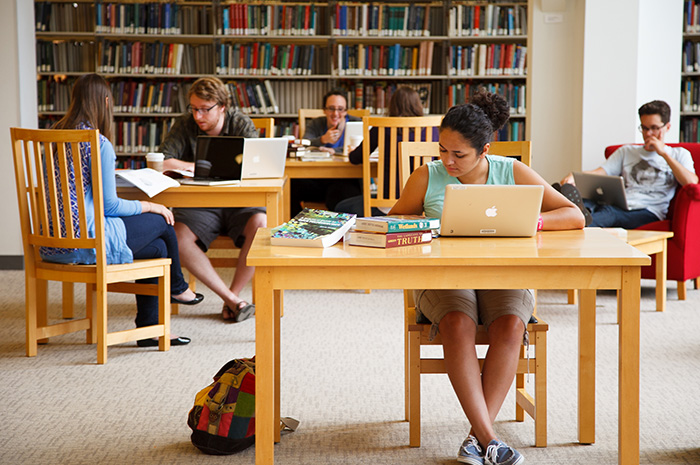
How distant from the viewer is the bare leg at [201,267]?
3561 mm

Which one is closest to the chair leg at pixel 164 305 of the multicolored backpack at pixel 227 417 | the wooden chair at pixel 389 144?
the multicolored backpack at pixel 227 417

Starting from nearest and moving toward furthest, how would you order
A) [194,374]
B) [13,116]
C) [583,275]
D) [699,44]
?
[583,275] → [194,374] → [13,116] → [699,44]

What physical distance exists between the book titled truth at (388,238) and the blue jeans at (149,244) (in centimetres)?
140

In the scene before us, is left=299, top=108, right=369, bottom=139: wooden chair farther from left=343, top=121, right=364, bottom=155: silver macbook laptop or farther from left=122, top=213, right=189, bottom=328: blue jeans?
left=122, top=213, right=189, bottom=328: blue jeans

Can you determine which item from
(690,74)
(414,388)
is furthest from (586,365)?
(690,74)

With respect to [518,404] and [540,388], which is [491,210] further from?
[518,404]

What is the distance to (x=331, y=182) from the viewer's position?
503 centimetres

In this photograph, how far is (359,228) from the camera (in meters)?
1.80

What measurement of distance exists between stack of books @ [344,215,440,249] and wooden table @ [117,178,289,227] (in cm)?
142

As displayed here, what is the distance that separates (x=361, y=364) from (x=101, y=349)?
37.9 inches

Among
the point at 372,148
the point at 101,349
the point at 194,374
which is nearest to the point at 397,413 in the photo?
the point at 194,374

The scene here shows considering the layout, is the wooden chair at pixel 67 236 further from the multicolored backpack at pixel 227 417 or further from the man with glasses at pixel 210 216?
the multicolored backpack at pixel 227 417

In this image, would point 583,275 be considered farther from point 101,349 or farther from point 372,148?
point 372,148

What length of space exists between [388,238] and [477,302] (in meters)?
0.45
